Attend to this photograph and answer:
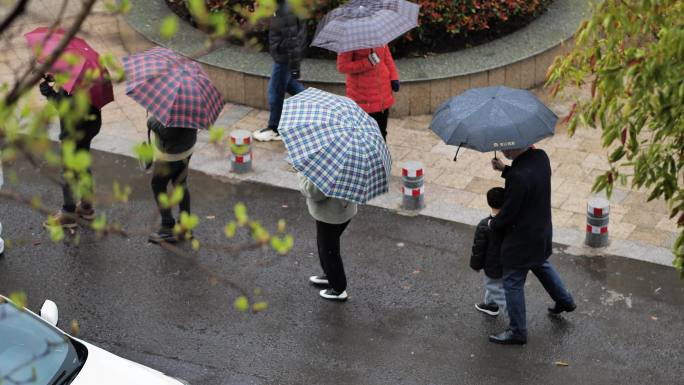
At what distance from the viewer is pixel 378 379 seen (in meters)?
8.11

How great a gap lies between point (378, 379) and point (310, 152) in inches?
66.8

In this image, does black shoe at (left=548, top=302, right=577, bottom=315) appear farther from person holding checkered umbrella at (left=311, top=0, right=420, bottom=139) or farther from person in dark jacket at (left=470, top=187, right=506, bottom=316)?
person holding checkered umbrella at (left=311, top=0, right=420, bottom=139)

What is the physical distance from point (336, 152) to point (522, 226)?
1403 millimetres

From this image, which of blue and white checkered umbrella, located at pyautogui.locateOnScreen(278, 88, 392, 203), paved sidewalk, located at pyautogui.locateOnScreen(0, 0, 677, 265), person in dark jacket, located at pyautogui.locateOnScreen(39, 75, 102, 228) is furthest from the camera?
paved sidewalk, located at pyautogui.locateOnScreen(0, 0, 677, 265)

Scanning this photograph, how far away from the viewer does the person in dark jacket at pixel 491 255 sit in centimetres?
816

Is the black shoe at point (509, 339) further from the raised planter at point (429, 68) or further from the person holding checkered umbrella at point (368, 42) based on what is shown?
the raised planter at point (429, 68)

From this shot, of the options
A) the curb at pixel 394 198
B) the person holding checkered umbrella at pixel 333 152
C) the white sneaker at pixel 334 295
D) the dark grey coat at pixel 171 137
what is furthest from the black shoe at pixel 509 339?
the dark grey coat at pixel 171 137

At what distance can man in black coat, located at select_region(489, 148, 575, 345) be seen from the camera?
307 inches

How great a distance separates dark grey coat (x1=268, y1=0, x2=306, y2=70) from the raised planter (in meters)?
0.82

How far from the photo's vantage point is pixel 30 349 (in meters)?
6.79

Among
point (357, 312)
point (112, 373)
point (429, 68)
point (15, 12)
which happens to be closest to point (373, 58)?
point (429, 68)

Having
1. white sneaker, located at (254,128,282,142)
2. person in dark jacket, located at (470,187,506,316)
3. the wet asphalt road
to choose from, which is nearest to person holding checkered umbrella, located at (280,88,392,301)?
person in dark jacket, located at (470,187,506,316)

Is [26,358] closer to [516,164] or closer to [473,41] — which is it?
[516,164]

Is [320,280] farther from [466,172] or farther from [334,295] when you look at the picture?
[466,172]
